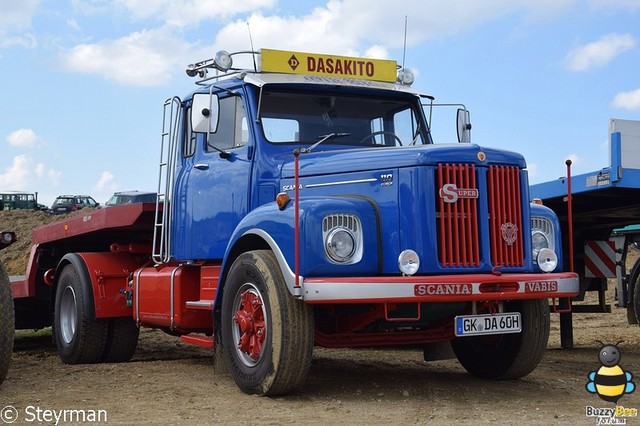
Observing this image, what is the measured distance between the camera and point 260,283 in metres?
6.70

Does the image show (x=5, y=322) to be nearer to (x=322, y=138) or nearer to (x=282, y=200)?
(x=282, y=200)

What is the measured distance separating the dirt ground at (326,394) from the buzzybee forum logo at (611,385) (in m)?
0.09

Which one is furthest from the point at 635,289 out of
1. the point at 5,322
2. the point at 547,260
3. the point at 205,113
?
the point at 5,322

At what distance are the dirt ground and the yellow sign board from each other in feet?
8.52

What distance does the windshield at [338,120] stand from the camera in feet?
25.5

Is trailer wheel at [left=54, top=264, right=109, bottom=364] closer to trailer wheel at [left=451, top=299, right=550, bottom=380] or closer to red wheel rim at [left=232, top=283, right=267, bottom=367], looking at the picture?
red wheel rim at [left=232, top=283, right=267, bottom=367]

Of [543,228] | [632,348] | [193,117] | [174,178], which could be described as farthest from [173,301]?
[632,348]

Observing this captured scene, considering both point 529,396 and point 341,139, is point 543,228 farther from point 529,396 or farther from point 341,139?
point 341,139

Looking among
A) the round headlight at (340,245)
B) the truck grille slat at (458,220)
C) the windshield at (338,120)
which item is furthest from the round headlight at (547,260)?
the windshield at (338,120)

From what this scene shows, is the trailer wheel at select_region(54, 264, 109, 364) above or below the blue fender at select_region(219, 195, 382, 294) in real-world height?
below

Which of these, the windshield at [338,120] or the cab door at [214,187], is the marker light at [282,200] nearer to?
the cab door at [214,187]

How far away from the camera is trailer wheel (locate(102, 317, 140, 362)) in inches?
381

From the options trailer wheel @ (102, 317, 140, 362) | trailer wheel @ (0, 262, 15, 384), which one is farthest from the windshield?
trailer wheel @ (102, 317, 140, 362)

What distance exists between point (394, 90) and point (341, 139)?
814 millimetres
